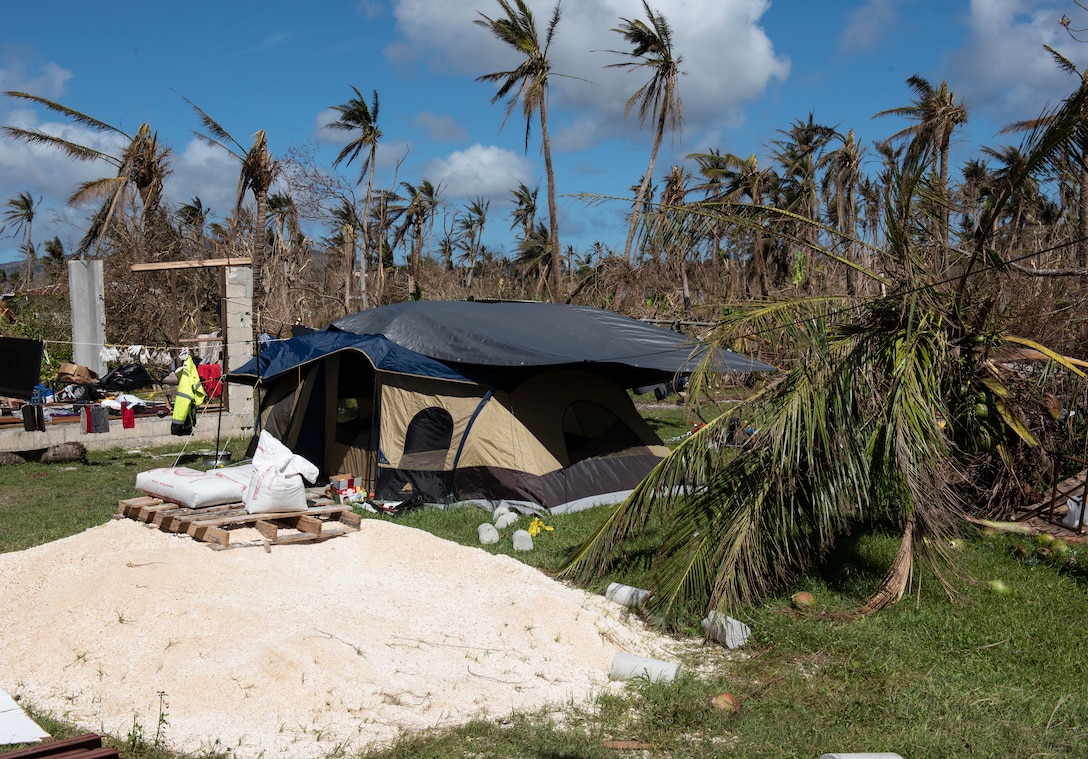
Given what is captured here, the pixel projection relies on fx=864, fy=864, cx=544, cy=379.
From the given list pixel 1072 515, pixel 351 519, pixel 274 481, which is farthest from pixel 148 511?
pixel 1072 515

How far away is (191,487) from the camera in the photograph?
7.88 metres

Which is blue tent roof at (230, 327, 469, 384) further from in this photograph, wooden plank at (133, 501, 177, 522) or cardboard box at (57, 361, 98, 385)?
cardboard box at (57, 361, 98, 385)

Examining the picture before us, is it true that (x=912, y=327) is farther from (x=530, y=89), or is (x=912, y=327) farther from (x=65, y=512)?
(x=530, y=89)

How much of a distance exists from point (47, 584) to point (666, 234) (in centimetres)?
507

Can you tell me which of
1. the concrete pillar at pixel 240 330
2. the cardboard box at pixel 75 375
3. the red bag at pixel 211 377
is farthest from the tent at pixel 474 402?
the cardboard box at pixel 75 375

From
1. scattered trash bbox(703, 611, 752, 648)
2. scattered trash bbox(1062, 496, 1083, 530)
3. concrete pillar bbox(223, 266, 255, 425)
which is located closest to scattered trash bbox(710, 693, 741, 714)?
scattered trash bbox(703, 611, 752, 648)

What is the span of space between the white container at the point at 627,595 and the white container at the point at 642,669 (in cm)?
104

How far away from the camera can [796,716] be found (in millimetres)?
4645

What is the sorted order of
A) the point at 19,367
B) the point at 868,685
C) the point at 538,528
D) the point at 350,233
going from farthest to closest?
the point at 350,233
the point at 19,367
the point at 538,528
the point at 868,685

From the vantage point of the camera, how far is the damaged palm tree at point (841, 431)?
6.01m

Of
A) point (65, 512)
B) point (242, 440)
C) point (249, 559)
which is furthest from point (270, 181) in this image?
point (249, 559)

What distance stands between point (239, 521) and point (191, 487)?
0.67 metres

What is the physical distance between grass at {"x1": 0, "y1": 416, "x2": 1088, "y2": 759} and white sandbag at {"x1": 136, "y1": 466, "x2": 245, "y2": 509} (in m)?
2.99

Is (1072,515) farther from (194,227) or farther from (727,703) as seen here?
(194,227)
